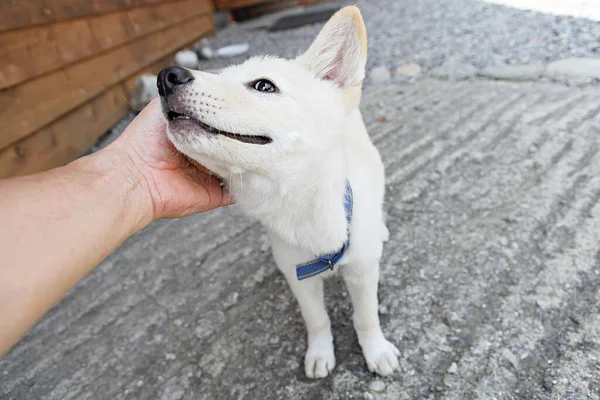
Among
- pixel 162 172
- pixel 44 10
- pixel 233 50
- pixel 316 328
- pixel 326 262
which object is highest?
pixel 44 10

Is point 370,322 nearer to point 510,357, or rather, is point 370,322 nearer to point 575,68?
point 510,357

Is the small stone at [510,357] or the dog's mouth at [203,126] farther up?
the dog's mouth at [203,126]

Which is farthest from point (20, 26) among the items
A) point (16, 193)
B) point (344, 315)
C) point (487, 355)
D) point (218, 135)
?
point (487, 355)

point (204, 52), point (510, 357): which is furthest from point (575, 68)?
point (204, 52)

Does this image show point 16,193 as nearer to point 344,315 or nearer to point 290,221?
point 290,221

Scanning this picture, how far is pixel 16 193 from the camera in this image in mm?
1383

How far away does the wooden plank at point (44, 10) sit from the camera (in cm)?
346

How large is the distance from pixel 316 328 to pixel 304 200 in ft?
2.44

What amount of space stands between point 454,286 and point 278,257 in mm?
1097

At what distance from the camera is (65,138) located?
13.6ft

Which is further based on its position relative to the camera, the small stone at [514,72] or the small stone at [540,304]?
the small stone at [514,72]

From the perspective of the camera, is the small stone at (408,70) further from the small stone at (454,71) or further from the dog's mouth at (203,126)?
the dog's mouth at (203,126)

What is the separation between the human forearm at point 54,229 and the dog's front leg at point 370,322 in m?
0.96

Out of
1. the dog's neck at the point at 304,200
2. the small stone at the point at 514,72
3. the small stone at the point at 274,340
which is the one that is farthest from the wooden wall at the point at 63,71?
the small stone at the point at 514,72
